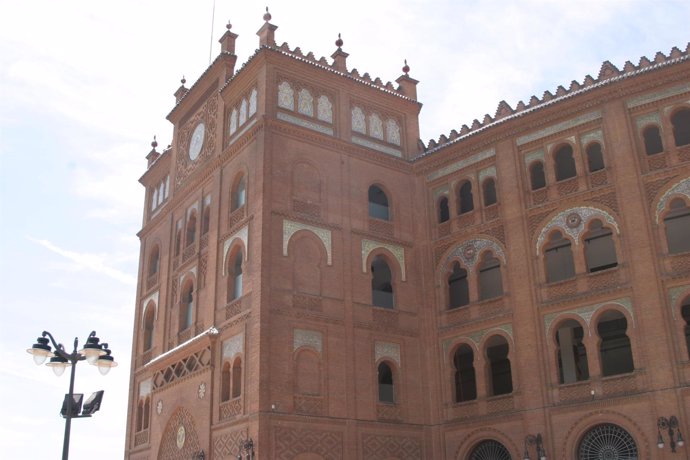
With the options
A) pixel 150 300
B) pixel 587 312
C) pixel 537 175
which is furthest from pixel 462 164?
pixel 150 300

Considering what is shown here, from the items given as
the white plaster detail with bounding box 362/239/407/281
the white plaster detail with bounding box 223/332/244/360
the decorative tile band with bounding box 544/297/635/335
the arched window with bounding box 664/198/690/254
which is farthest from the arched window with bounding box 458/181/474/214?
the white plaster detail with bounding box 223/332/244/360

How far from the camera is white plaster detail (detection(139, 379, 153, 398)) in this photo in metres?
27.4

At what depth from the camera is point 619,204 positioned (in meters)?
21.9

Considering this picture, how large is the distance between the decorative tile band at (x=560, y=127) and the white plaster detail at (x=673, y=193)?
298 centimetres

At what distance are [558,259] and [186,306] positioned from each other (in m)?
11.8

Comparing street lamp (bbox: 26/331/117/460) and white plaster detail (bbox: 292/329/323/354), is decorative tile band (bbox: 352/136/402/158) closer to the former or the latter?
white plaster detail (bbox: 292/329/323/354)

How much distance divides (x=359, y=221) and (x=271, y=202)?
309cm

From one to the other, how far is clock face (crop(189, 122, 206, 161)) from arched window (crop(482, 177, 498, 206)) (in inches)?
379

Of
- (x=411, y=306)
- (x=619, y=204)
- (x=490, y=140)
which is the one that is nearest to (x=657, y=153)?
(x=619, y=204)

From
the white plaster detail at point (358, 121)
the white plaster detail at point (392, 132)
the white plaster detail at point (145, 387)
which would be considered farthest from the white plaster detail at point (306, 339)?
the white plaster detail at point (392, 132)

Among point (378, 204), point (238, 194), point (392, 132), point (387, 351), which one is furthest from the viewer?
point (392, 132)

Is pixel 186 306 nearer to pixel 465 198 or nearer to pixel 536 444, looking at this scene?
pixel 465 198

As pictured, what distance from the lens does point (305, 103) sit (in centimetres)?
2545

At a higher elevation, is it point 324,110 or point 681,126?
point 324,110
